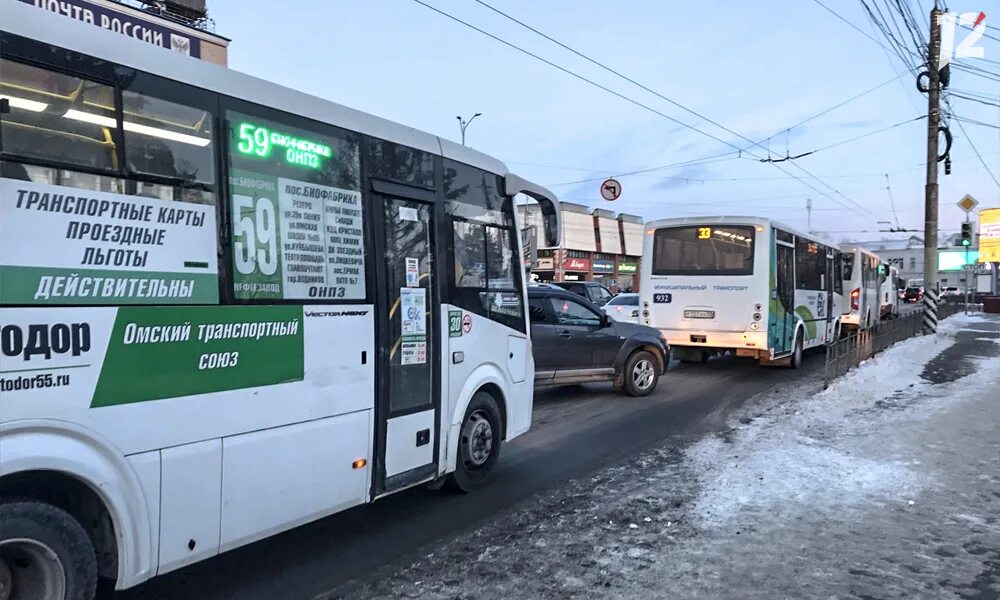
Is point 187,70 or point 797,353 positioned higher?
point 187,70

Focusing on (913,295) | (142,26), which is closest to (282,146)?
(142,26)

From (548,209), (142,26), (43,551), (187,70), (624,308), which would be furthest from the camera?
(624,308)

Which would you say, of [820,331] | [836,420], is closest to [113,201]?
[836,420]

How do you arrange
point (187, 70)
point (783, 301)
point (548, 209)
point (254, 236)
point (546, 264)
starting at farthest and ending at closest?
point (546, 264), point (783, 301), point (548, 209), point (254, 236), point (187, 70)

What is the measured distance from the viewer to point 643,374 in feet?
38.1

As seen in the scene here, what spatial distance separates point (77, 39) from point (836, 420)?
9060 millimetres

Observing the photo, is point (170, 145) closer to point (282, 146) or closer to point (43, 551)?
point (282, 146)

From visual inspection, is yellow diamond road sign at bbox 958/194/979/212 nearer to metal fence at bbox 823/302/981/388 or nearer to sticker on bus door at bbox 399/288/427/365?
metal fence at bbox 823/302/981/388

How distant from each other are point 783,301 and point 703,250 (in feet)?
7.12

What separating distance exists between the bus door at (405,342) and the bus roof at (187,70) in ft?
1.51

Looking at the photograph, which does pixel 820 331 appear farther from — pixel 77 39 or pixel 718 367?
pixel 77 39

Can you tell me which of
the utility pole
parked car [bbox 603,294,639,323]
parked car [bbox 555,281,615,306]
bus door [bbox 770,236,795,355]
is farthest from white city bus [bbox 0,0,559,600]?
the utility pole

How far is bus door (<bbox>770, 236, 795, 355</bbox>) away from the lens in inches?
553

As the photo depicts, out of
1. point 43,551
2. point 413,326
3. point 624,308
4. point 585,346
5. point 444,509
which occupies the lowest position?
point 444,509
